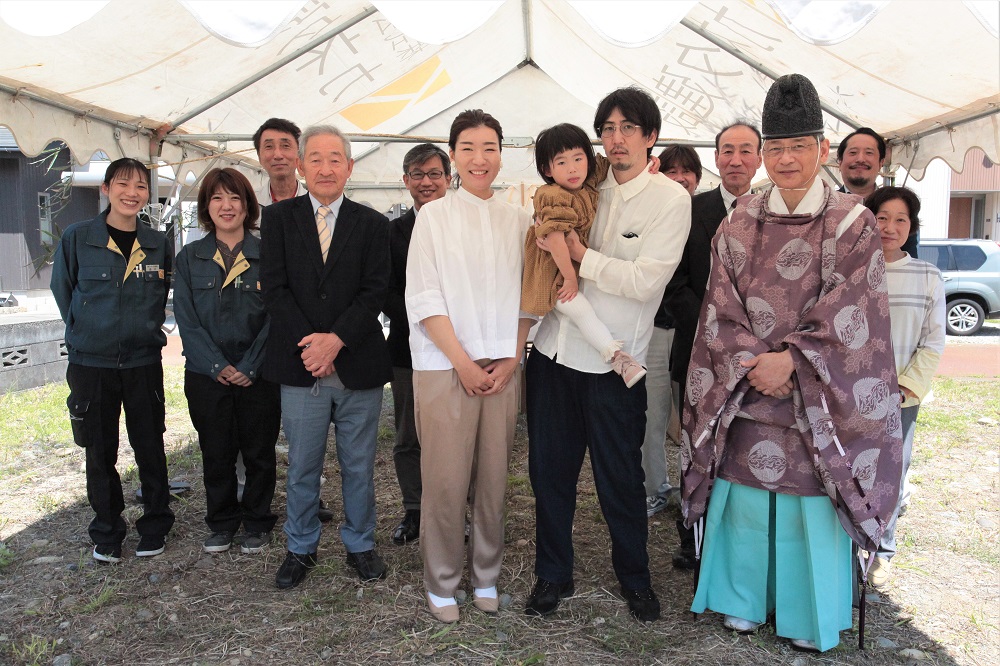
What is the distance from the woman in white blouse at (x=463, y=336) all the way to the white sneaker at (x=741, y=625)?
3.04 feet

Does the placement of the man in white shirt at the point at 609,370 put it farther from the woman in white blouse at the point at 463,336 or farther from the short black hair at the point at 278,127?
the short black hair at the point at 278,127

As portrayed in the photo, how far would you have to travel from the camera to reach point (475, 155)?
243 cm

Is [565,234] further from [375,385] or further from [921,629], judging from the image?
[921,629]

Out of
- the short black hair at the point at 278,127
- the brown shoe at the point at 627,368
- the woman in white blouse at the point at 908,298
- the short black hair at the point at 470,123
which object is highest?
the short black hair at the point at 278,127

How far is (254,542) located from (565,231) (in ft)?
6.91

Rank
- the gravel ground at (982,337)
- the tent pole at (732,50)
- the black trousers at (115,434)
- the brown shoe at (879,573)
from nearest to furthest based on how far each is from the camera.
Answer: the brown shoe at (879,573)
the black trousers at (115,434)
the tent pole at (732,50)
the gravel ground at (982,337)

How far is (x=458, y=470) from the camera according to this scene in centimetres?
252

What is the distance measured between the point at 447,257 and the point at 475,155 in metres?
0.37

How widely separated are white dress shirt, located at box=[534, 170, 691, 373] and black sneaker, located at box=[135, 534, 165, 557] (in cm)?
207

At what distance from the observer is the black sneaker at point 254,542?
3209 millimetres

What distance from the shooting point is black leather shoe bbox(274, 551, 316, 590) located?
2.85m

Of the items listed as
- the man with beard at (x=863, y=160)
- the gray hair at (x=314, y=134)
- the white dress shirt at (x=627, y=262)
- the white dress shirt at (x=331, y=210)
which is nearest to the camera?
the white dress shirt at (x=627, y=262)

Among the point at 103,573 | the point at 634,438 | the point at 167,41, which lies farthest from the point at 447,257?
the point at 167,41

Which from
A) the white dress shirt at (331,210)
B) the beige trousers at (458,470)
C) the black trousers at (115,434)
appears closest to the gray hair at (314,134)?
the white dress shirt at (331,210)
